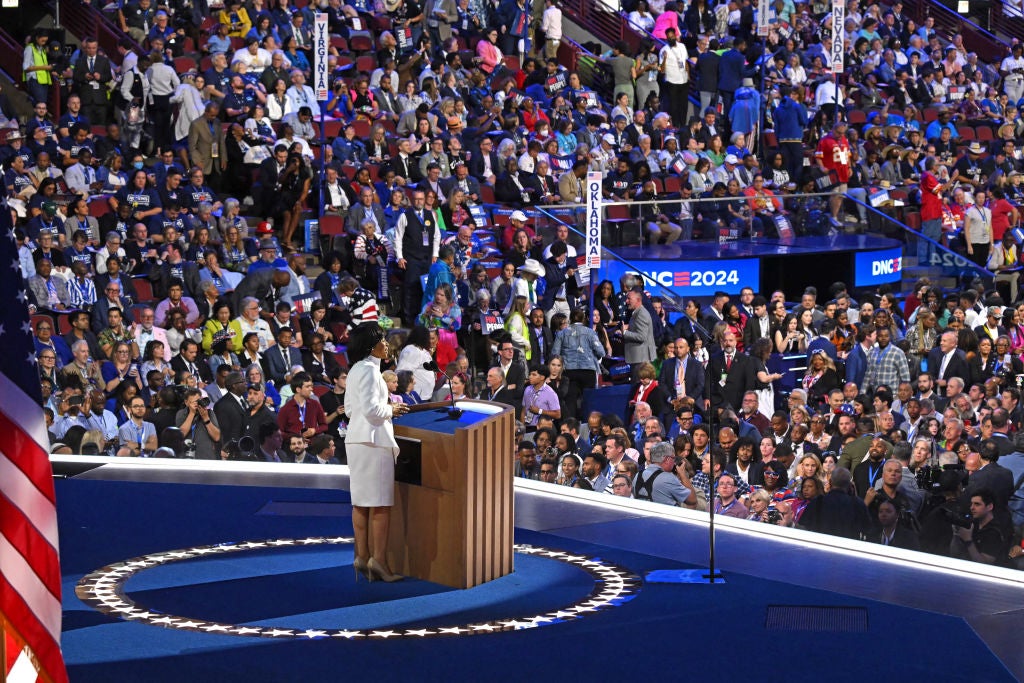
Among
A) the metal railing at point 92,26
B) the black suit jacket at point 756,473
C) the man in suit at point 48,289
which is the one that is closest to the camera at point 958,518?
the black suit jacket at point 756,473

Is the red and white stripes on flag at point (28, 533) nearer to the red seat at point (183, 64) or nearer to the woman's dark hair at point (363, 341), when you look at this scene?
the woman's dark hair at point (363, 341)

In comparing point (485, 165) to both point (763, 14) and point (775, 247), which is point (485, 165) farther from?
point (763, 14)

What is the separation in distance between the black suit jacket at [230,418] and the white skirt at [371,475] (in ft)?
14.9

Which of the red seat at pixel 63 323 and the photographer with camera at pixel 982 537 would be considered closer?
the photographer with camera at pixel 982 537

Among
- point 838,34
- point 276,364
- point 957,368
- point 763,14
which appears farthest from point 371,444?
point 763,14

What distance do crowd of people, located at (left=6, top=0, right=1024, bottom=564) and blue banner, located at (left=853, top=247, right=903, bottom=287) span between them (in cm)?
58

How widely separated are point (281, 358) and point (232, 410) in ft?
5.07

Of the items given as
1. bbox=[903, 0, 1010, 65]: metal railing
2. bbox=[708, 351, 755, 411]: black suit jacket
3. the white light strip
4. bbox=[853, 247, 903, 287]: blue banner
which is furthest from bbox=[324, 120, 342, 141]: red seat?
bbox=[903, 0, 1010, 65]: metal railing

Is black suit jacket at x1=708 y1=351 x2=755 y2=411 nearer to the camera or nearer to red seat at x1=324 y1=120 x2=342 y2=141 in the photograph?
the camera

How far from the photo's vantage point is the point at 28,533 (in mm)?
3918

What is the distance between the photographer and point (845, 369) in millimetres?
15383

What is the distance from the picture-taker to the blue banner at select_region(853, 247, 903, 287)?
752 inches

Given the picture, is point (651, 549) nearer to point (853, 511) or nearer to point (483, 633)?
point (853, 511)

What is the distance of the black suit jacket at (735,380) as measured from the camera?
14.8m
